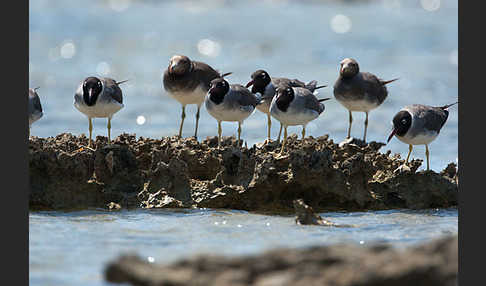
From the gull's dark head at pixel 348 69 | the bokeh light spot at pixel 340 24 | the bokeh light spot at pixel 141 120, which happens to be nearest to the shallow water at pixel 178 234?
the gull's dark head at pixel 348 69

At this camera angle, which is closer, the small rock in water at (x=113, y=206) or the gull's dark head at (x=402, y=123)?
the small rock in water at (x=113, y=206)

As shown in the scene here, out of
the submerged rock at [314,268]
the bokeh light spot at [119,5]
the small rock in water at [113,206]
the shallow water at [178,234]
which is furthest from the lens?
the bokeh light spot at [119,5]

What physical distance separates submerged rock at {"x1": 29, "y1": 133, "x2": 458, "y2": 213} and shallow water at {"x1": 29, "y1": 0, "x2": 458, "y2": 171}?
123 inches

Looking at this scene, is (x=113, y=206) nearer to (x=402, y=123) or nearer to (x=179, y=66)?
(x=179, y=66)

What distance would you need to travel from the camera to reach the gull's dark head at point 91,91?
1048cm

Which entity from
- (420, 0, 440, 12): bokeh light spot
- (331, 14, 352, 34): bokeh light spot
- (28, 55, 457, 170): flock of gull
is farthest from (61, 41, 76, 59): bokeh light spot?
(28, 55, 457, 170): flock of gull

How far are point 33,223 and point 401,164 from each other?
15.3 ft

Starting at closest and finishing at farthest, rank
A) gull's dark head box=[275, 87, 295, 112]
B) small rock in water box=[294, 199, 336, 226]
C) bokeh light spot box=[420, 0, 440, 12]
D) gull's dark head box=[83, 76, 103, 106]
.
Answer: small rock in water box=[294, 199, 336, 226]
gull's dark head box=[83, 76, 103, 106]
gull's dark head box=[275, 87, 295, 112]
bokeh light spot box=[420, 0, 440, 12]

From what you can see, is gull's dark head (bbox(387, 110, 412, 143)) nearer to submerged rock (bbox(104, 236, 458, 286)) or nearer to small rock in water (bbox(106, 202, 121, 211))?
small rock in water (bbox(106, 202, 121, 211))

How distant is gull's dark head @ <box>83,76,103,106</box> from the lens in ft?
34.4

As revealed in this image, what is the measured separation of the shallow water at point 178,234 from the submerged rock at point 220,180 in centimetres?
23

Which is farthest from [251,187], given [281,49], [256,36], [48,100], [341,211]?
[256,36]

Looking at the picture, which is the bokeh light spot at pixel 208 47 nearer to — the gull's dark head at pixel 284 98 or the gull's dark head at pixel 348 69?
the gull's dark head at pixel 348 69

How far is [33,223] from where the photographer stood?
8461mm
